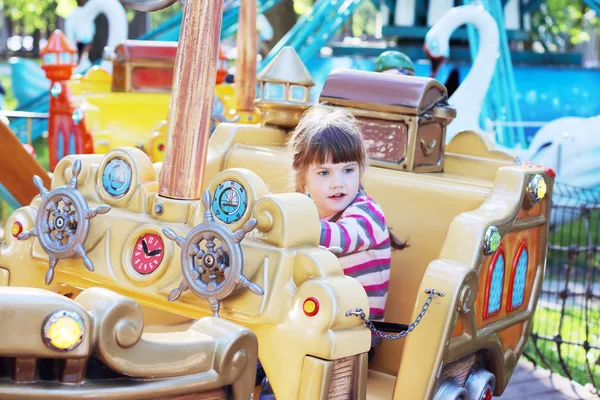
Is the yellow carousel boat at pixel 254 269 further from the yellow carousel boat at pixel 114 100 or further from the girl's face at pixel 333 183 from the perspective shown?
the yellow carousel boat at pixel 114 100

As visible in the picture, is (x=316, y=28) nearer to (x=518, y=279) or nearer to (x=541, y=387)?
(x=541, y=387)

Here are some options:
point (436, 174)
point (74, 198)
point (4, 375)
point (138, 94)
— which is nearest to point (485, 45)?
point (138, 94)

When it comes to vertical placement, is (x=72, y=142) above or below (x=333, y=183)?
below

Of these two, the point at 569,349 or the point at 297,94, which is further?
the point at 569,349

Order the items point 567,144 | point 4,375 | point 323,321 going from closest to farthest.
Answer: point 4,375 → point 323,321 → point 567,144

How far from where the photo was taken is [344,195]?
241cm

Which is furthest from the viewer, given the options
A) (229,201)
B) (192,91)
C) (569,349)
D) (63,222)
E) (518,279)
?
(569,349)

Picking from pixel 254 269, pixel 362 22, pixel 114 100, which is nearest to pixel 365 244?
pixel 254 269

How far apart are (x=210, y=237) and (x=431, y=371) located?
0.73m

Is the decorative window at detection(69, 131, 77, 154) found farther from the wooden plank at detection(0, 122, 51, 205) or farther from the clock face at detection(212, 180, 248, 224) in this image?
the clock face at detection(212, 180, 248, 224)

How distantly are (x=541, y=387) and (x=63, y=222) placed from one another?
249 centimetres

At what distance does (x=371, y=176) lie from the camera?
111 inches

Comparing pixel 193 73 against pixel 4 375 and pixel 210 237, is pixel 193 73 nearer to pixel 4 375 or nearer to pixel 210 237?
pixel 210 237

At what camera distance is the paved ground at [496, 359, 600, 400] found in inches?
145
